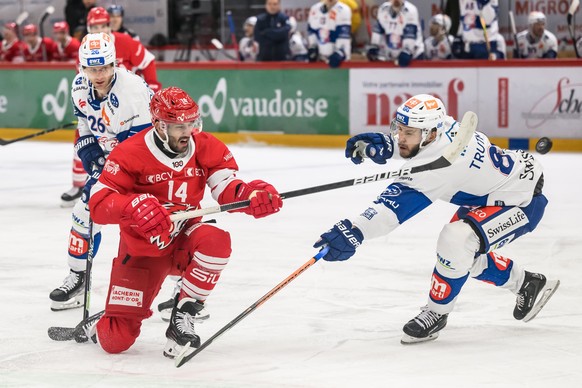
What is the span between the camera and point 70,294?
4797mm

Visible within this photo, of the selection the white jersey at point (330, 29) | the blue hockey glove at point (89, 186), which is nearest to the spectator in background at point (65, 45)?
the white jersey at point (330, 29)

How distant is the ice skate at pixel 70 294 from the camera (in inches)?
187

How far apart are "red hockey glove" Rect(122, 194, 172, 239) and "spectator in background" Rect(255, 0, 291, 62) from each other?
790cm

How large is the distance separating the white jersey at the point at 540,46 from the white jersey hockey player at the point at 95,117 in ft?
20.6

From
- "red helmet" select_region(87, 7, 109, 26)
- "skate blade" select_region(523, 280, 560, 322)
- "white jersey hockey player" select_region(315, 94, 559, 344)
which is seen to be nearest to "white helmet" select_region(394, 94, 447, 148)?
"white jersey hockey player" select_region(315, 94, 559, 344)

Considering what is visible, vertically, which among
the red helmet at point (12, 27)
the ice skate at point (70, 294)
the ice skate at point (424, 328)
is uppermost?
the red helmet at point (12, 27)

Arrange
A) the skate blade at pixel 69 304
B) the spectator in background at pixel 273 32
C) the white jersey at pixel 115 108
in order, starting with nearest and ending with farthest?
the skate blade at pixel 69 304
the white jersey at pixel 115 108
the spectator in background at pixel 273 32

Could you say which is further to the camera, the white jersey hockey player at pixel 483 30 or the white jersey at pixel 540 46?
the white jersey hockey player at pixel 483 30

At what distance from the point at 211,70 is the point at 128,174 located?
309 inches

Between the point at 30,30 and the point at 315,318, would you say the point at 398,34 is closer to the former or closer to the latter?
the point at 30,30

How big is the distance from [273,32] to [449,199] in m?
7.47

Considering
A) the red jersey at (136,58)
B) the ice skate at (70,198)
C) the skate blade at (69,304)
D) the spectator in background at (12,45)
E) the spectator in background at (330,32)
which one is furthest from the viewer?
the spectator in background at (12,45)

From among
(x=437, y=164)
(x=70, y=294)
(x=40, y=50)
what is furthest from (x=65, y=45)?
(x=437, y=164)

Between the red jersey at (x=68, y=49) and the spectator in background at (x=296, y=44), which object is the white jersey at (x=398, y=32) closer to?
the spectator in background at (x=296, y=44)
